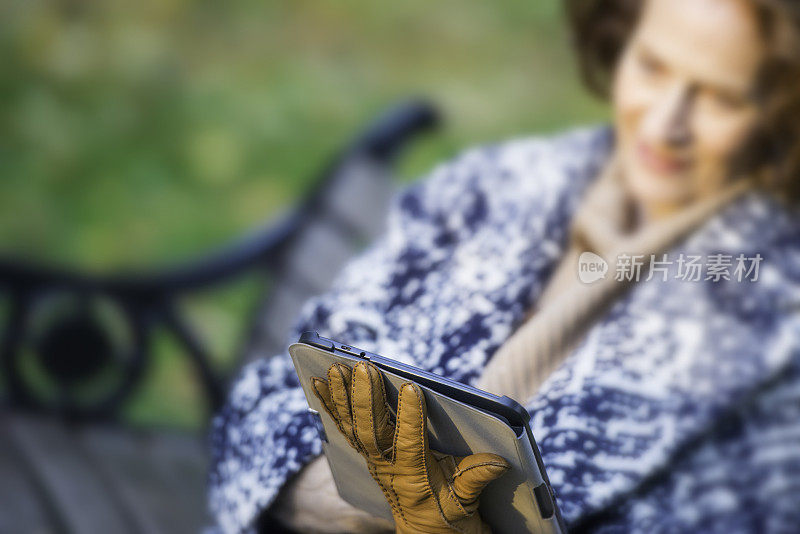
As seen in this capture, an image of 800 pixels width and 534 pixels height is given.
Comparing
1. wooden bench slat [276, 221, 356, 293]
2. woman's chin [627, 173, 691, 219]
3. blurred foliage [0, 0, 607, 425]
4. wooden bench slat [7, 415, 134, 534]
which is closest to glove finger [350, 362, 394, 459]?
woman's chin [627, 173, 691, 219]

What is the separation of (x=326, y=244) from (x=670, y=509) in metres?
1.10

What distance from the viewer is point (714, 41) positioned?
0.97 meters

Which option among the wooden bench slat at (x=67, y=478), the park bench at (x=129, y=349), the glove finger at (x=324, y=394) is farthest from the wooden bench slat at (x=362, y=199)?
the glove finger at (x=324, y=394)

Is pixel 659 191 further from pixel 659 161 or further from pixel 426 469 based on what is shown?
pixel 426 469

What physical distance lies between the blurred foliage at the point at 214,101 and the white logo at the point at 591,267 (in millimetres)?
1570

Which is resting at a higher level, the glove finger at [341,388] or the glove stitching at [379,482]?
the glove finger at [341,388]

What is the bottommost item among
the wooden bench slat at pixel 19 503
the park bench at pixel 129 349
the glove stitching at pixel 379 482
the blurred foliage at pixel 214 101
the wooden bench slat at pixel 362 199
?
the glove stitching at pixel 379 482

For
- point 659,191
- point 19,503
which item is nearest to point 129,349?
point 19,503

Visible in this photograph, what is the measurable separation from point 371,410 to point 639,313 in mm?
386

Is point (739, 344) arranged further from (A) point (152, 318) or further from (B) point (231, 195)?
(B) point (231, 195)

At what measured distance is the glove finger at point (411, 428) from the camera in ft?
2.80

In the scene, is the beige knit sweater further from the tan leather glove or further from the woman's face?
the tan leather glove

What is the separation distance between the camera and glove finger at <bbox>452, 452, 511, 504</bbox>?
84 centimetres

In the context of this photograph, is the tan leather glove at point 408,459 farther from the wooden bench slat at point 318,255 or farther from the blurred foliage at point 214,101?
the blurred foliage at point 214,101
